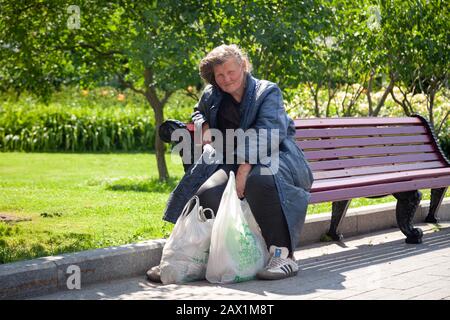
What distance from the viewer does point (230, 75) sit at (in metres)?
5.46

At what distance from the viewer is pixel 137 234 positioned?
19.8ft

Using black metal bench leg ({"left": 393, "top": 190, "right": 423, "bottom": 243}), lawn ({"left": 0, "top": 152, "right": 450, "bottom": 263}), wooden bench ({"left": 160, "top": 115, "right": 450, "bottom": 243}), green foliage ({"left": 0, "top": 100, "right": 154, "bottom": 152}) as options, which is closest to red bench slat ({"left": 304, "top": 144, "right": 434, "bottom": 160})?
wooden bench ({"left": 160, "top": 115, "right": 450, "bottom": 243})

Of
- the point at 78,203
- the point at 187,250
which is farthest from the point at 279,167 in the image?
the point at 78,203

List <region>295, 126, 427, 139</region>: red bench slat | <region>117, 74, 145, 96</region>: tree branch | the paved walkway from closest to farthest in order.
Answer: the paved walkway, <region>295, 126, 427, 139</region>: red bench slat, <region>117, 74, 145, 96</region>: tree branch

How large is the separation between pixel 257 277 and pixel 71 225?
1.99 m

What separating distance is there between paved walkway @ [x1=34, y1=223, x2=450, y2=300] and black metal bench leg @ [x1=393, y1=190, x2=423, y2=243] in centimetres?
21

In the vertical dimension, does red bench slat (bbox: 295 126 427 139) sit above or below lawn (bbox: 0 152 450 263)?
above

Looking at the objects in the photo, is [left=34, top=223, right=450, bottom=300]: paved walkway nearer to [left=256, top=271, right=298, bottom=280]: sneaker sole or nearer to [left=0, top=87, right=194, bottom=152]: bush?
[left=256, top=271, right=298, bottom=280]: sneaker sole

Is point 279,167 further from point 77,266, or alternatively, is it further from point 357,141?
point 357,141

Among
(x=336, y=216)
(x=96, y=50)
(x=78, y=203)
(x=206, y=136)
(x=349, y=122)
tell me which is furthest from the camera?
(x=96, y=50)

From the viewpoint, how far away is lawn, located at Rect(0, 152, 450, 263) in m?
5.79

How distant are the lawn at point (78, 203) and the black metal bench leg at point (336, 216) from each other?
975 mm

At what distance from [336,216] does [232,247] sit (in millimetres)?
1731
